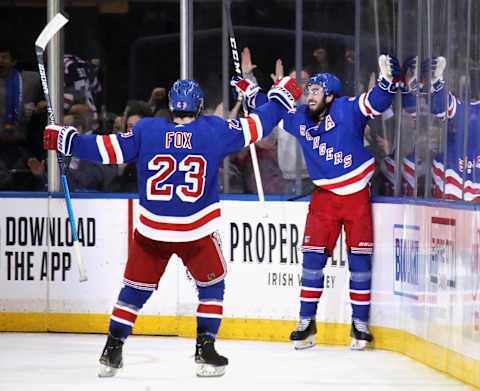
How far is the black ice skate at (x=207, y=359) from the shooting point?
4.64 m

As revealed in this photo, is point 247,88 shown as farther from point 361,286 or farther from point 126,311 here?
point 126,311

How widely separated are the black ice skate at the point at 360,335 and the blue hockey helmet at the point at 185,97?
64.2 inches

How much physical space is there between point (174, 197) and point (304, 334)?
1.46 metres

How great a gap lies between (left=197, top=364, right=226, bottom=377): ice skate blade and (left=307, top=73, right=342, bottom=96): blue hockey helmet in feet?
5.81

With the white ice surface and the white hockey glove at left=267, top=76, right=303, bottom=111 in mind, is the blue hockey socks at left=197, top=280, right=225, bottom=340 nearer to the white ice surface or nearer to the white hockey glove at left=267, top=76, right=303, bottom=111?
the white ice surface

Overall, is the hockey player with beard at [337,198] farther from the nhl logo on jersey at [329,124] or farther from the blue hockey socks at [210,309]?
the blue hockey socks at [210,309]

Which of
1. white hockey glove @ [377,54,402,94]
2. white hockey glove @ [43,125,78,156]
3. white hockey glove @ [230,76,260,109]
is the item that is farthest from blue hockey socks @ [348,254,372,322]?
white hockey glove @ [43,125,78,156]

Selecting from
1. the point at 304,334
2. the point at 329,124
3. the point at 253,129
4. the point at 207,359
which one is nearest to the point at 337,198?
the point at 329,124

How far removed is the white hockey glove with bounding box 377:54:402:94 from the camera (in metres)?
5.46

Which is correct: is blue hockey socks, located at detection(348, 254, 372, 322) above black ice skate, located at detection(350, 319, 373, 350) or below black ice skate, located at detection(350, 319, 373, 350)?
above

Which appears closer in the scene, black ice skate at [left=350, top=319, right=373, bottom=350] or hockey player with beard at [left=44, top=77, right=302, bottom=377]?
hockey player with beard at [left=44, top=77, right=302, bottom=377]

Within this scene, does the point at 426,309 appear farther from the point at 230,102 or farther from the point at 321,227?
the point at 230,102

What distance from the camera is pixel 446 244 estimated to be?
4.73 meters

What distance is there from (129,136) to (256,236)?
159 centimetres
